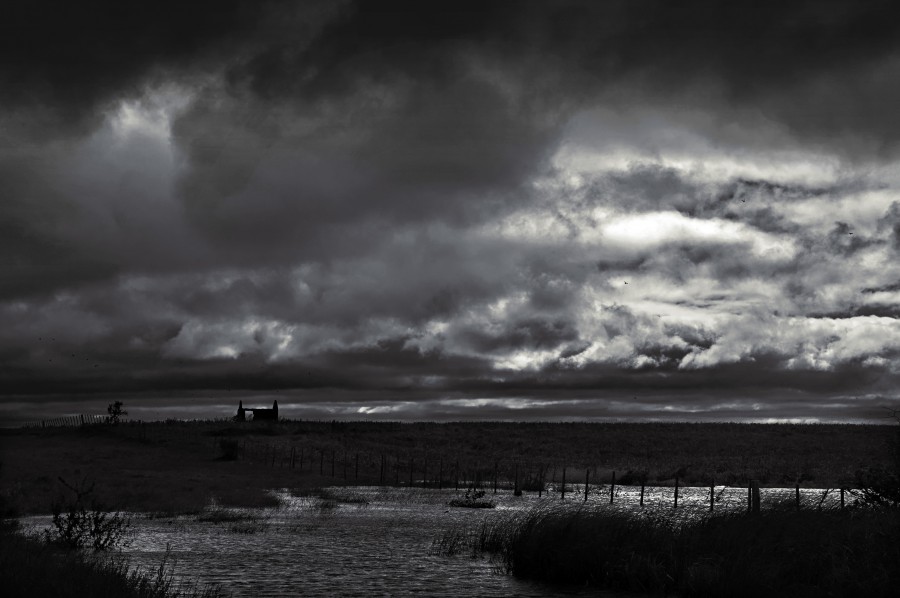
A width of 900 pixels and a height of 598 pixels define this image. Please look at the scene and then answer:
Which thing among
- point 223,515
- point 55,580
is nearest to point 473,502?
point 223,515

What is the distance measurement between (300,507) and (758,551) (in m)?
29.5

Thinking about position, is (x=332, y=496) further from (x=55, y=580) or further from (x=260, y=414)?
(x=260, y=414)

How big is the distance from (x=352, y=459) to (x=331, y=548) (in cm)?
5650

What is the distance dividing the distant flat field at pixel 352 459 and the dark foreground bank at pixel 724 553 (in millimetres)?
6726

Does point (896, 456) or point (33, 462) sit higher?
point (896, 456)

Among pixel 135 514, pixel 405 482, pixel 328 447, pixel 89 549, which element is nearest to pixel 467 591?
pixel 89 549

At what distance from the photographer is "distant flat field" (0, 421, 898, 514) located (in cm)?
5381

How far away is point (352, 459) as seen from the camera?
281ft

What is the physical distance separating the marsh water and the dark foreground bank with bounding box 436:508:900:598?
3.00 ft

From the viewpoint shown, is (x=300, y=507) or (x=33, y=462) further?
(x=33, y=462)

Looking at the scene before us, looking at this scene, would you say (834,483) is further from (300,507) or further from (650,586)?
(650,586)

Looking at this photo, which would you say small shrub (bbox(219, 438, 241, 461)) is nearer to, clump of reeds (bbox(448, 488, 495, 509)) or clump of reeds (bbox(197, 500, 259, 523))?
clump of reeds (bbox(448, 488, 495, 509))

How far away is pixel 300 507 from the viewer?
45.7m

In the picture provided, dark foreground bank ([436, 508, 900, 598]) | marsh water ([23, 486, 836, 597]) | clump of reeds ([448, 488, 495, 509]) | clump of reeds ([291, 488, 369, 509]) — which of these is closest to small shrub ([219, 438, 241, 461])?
clump of reeds ([291, 488, 369, 509])
